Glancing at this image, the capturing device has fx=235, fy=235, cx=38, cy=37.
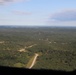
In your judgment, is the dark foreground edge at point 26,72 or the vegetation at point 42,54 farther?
the vegetation at point 42,54

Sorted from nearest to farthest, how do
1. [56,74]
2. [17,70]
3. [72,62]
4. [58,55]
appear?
[56,74] < [17,70] < [72,62] < [58,55]

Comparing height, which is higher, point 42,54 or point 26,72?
point 26,72

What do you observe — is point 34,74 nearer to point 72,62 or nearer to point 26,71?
point 26,71

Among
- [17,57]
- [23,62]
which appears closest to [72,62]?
[23,62]

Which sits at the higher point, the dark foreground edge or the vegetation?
the dark foreground edge

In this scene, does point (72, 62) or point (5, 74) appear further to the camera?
point (72, 62)

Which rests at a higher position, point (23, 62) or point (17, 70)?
point (17, 70)

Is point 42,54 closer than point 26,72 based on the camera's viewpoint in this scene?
No

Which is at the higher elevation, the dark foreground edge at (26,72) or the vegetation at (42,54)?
the dark foreground edge at (26,72)

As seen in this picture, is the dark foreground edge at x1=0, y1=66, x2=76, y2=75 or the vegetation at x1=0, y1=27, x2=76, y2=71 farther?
the vegetation at x1=0, y1=27, x2=76, y2=71

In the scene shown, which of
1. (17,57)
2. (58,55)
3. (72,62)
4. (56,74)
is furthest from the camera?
(58,55)
